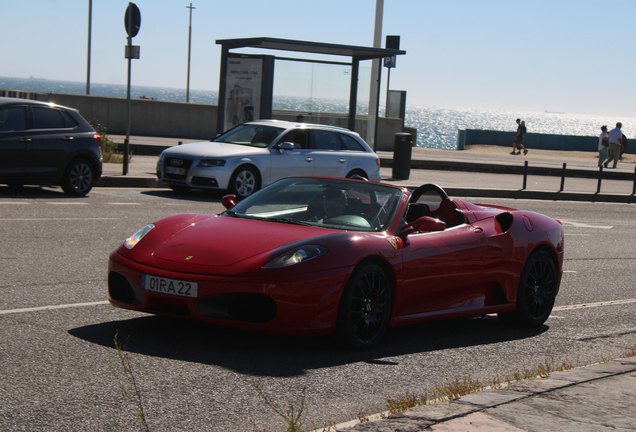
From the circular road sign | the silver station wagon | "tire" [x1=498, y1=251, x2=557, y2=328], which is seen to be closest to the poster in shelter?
the silver station wagon

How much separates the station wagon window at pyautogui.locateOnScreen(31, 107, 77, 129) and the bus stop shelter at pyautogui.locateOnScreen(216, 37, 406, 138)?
6.93 metres

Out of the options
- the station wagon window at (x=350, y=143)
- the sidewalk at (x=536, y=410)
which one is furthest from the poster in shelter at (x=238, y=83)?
the sidewalk at (x=536, y=410)

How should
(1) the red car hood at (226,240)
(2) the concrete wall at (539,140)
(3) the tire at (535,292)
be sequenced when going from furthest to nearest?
(2) the concrete wall at (539,140), (3) the tire at (535,292), (1) the red car hood at (226,240)

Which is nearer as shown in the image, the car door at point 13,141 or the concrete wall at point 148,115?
the car door at point 13,141

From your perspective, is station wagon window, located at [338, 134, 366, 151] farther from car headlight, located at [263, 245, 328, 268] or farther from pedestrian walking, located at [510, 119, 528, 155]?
pedestrian walking, located at [510, 119, 528, 155]

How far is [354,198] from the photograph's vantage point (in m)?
6.36

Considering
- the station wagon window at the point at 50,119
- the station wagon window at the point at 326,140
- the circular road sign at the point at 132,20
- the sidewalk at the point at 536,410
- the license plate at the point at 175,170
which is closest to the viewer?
the sidewalk at the point at 536,410

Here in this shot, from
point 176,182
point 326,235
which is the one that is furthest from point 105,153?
point 326,235

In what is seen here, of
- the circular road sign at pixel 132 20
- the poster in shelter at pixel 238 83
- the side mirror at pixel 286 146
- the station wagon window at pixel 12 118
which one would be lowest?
the side mirror at pixel 286 146

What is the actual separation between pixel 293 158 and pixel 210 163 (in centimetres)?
184

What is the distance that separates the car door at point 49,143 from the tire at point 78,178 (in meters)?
0.14

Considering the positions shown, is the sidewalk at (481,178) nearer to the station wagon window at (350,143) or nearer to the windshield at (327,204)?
the station wagon window at (350,143)

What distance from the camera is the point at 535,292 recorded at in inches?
279

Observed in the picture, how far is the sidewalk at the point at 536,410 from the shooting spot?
371 centimetres
